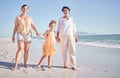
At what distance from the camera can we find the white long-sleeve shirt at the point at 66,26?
6.23 meters

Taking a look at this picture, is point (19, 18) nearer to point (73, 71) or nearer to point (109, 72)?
point (73, 71)

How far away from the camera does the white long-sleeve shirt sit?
6230mm

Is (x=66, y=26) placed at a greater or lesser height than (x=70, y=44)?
greater

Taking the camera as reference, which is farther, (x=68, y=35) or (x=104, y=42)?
(x=104, y=42)

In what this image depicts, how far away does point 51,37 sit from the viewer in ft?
20.8

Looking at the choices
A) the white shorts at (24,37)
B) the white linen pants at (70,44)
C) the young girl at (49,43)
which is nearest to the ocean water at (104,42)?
the white linen pants at (70,44)

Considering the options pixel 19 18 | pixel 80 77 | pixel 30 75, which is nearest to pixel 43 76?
pixel 30 75

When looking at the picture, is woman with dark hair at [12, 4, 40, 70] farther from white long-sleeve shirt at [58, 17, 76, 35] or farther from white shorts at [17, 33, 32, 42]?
white long-sleeve shirt at [58, 17, 76, 35]

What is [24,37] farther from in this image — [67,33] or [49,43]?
[67,33]

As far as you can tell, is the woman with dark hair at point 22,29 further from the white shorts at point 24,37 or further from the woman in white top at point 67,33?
the woman in white top at point 67,33

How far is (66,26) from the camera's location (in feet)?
20.5

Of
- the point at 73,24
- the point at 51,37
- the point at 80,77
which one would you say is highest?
the point at 73,24

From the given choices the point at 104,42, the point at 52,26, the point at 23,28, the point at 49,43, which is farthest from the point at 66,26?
the point at 104,42

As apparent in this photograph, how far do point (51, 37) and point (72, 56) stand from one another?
2.72 feet
